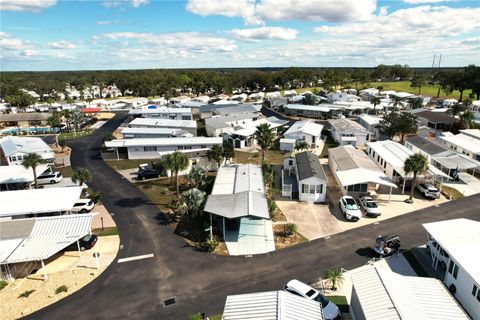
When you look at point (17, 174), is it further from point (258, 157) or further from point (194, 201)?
point (258, 157)

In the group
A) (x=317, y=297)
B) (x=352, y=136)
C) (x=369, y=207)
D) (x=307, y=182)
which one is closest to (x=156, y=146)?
(x=307, y=182)

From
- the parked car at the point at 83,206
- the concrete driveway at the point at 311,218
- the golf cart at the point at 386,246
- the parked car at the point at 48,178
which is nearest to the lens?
the golf cart at the point at 386,246

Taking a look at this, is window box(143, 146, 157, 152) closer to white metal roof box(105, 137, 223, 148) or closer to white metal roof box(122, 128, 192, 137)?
white metal roof box(105, 137, 223, 148)

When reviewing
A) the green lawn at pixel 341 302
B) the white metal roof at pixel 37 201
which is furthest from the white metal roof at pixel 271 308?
the white metal roof at pixel 37 201

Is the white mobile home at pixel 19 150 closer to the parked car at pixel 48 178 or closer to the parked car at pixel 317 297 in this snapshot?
the parked car at pixel 48 178

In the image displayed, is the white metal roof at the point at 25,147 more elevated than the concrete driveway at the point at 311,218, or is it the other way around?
the white metal roof at the point at 25,147

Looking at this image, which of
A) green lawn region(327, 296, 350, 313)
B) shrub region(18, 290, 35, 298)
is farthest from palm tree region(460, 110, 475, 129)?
shrub region(18, 290, 35, 298)
